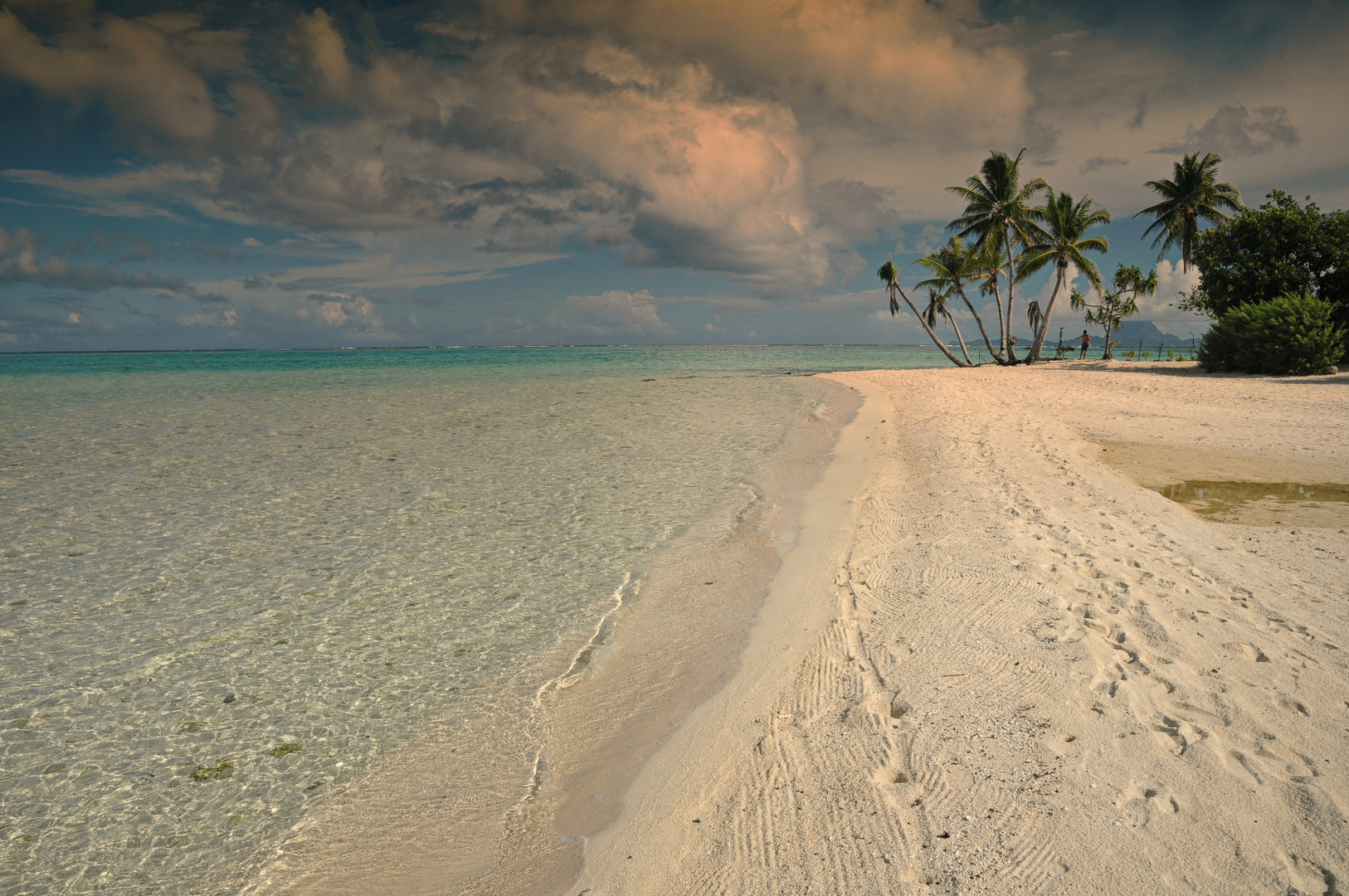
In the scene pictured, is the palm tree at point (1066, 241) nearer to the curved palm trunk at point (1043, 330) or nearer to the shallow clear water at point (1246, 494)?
the curved palm trunk at point (1043, 330)

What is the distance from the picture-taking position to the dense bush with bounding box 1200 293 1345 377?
2059cm

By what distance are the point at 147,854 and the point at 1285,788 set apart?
505 centimetres

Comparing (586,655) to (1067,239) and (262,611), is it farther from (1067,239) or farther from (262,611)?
(1067,239)

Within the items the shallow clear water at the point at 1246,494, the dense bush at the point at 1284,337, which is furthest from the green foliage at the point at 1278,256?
the shallow clear water at the point at 1246,494

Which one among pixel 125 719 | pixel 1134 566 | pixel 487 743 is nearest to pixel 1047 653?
pixel 1134 566

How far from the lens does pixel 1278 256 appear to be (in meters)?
24.9

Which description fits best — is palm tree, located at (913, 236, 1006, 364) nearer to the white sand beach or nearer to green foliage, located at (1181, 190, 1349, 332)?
green foliage, located at (1181, 190, 1349, 332)

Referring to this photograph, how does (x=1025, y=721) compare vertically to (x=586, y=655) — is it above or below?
above

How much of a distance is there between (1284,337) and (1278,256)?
653 centimetres

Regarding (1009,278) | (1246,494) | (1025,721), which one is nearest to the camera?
(1025,721)

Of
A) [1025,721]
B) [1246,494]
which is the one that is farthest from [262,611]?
[1246,494]

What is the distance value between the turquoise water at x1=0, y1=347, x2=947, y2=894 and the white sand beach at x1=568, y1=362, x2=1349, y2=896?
61.3 inches

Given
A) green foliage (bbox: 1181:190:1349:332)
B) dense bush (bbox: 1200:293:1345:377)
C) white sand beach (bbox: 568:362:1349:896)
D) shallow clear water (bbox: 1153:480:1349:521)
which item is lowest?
white sand beach (bbox: 568:362:1349:896)

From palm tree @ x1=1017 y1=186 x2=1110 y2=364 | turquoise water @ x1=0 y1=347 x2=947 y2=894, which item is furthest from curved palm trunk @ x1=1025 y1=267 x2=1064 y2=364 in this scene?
turquoise water @ x1=0 y1=347 x2=947 y2=894
